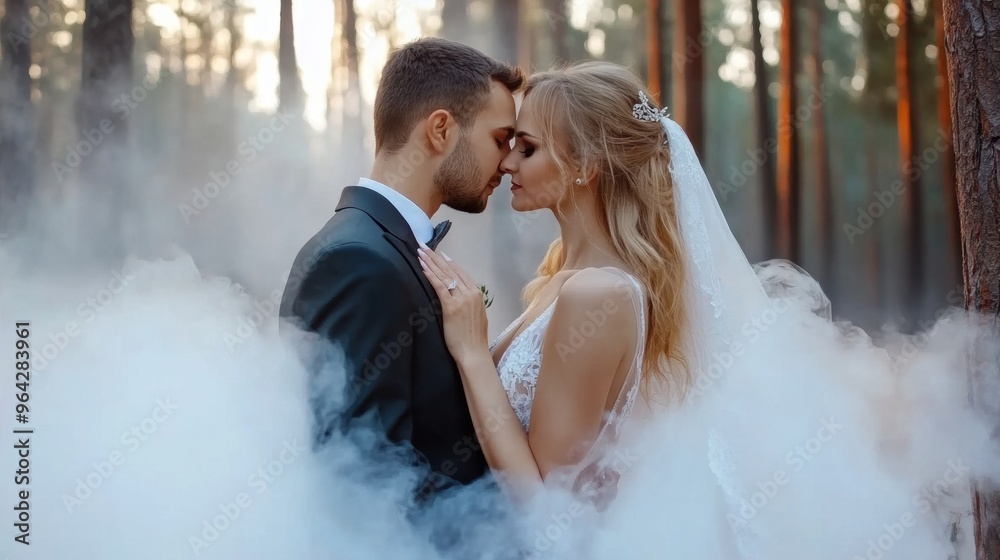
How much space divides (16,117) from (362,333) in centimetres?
260

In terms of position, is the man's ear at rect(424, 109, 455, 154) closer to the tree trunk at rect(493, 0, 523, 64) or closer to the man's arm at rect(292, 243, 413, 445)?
the man's arm at rect(292, 243, 413, 445)

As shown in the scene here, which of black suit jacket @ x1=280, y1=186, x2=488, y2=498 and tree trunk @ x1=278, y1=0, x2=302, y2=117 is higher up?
tree trunk @ x1=278, y1=0, x2=302, y2=117

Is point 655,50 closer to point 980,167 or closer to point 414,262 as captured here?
point 980,167

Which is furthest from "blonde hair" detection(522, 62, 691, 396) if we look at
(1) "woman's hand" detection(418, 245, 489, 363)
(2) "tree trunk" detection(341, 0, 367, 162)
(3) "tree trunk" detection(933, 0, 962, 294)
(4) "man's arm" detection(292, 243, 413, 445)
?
(3) "tree trunk" detection(933, 0, 962, 294)

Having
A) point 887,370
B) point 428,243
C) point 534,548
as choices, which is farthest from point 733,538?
point 887,370

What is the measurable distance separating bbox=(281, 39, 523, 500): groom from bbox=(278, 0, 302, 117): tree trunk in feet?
5.62

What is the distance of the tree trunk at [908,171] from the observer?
470 centimetres

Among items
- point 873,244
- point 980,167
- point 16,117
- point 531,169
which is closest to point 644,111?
point 531,169

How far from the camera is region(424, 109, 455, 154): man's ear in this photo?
217 cm

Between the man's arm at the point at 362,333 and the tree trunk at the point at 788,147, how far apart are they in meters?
3.34

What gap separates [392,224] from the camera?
1993 millimetres

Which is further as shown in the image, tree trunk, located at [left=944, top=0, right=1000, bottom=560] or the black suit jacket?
tree trunk, located at [left=944, top=0, right=1000, bottom=560]

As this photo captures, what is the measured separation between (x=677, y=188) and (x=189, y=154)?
2.37m

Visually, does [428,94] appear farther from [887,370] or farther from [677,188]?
[887,370]
